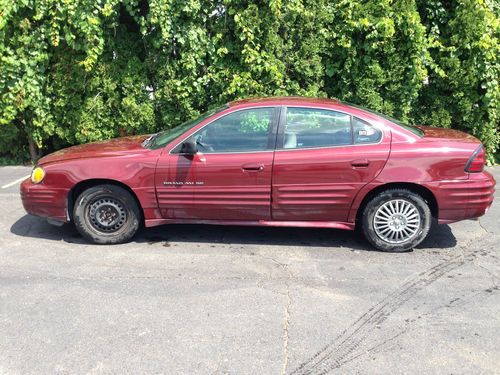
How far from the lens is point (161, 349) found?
329 cm

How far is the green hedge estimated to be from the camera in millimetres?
7301

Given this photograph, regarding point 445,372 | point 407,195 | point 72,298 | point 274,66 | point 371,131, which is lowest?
point 445,372

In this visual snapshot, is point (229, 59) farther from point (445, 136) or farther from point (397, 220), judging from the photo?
point (397, 220)

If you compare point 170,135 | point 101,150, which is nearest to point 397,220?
point 170,135

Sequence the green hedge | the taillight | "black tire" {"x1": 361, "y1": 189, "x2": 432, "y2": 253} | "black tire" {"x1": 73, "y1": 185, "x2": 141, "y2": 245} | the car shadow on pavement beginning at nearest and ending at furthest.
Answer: the taillight
"black tire" {"x1": 361, "y1": 189, "x2": 432, "y2": 253}
"black tire" {"x1": 73, "y1": 185, "x2": 141, "y2": 245}
the car shadow on pavement
the green hedge

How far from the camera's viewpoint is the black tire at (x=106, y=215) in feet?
16.4

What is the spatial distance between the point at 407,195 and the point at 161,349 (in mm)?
2801

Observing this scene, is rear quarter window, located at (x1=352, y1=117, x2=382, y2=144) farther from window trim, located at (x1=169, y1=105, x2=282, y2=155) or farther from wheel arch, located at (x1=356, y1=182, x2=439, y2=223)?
window trim, located at (x1=169, y1=105, x2=282, y2=155)

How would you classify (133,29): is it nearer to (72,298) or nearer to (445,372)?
(72,298)

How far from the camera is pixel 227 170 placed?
15.8 ft

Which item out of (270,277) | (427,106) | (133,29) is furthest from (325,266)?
(133,29)

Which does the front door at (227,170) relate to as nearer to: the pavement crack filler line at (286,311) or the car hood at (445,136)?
the pavement crack filler line at (286,311)

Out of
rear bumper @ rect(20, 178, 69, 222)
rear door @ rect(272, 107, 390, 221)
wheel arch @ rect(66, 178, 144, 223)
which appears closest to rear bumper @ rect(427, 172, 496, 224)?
rear door @ rect(272, 107, 390, 221)

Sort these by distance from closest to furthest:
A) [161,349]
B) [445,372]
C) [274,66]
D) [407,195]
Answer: [445,372], [161,349], [407,195], [274,66]
